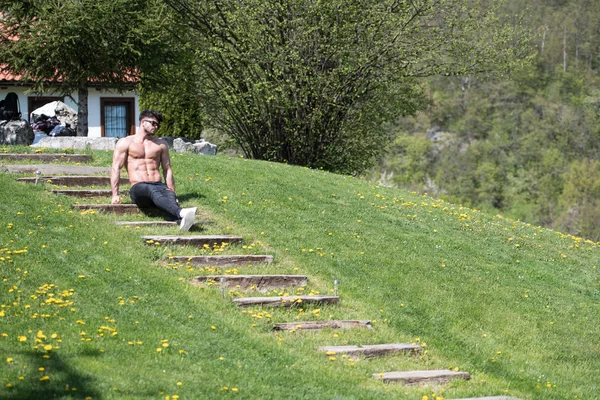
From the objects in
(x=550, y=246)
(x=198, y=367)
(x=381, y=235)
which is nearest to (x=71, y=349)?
(x=198, y=367)

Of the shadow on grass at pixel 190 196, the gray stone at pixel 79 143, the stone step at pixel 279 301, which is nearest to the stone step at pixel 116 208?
the shadow on grass at pixel 190 196

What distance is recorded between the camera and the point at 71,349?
792cm

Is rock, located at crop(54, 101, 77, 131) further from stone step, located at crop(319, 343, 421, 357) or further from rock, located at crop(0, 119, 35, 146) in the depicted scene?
stone step, located at crop(319, 343, 421, 357)

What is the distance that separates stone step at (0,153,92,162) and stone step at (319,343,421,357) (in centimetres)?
835

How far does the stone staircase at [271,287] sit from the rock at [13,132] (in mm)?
6831

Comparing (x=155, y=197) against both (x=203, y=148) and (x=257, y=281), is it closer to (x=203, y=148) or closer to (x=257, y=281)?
(x=257, y=281)

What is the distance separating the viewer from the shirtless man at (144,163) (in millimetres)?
12875

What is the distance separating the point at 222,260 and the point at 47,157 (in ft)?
19.2

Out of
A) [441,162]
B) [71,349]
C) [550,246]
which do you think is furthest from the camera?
[441,162]

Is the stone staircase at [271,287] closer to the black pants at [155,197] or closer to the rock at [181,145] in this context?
the black pants at [155,197]

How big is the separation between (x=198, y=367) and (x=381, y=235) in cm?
651

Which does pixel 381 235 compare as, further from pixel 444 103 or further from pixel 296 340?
pixel 444 103

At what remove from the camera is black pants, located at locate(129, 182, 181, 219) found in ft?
41.2

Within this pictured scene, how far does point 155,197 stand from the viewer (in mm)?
12680
